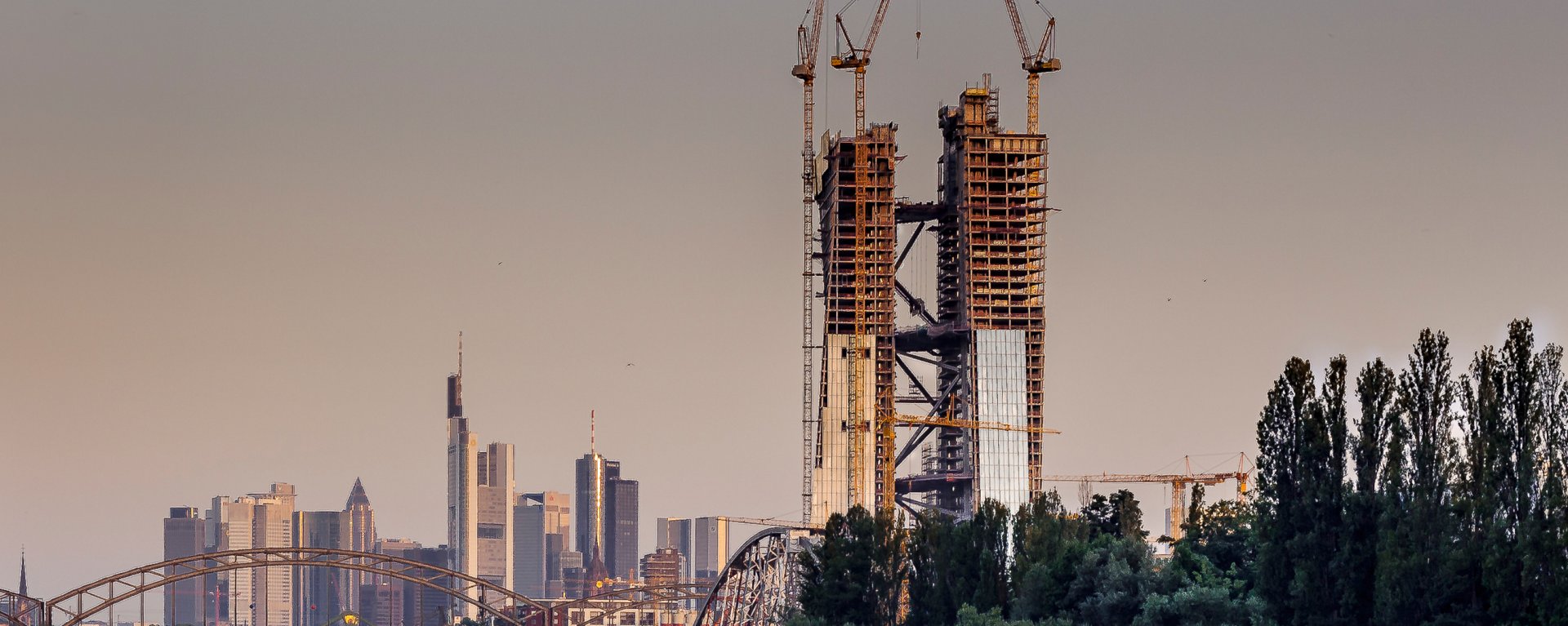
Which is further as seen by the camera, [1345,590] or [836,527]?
[836,527]

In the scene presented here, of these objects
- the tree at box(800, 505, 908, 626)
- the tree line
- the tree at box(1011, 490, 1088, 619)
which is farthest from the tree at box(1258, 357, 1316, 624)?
the tree at box(800, 505, 908, 626)

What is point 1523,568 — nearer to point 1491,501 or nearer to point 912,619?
point 1491,501

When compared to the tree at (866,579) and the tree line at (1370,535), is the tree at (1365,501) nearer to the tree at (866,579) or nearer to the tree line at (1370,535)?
the tree line at (1370,535)

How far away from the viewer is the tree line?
245 ft

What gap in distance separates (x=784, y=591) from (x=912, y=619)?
77.4 m

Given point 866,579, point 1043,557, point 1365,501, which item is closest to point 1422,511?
point 1365,501

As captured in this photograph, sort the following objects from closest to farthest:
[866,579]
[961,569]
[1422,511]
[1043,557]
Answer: [1422,511] < [1043,557] < [961,569] < [866,579]

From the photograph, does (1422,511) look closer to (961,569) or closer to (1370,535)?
(1370,535)

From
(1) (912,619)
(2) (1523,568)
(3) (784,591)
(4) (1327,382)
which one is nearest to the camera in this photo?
(2) (1523,568)

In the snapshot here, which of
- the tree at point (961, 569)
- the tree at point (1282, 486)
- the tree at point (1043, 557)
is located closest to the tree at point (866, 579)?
the tree at point (961, 569)

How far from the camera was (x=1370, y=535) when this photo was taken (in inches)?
3243

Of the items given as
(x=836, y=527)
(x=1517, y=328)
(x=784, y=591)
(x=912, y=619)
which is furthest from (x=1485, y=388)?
(x=784, y=591)

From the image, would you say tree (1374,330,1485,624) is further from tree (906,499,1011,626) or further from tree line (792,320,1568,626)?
tree (906,499,1011,626)

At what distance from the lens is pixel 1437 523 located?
77812mm
